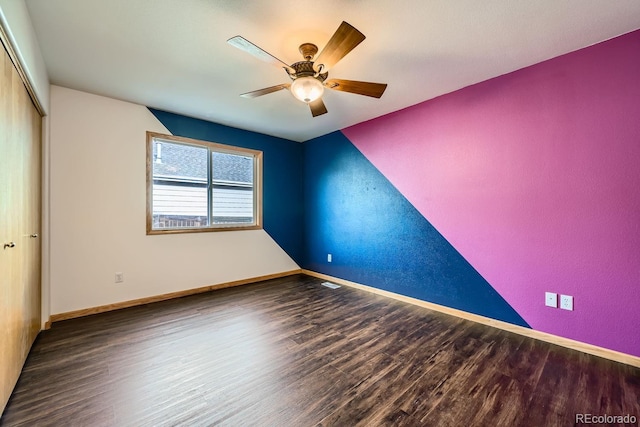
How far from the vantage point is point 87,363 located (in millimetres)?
1983

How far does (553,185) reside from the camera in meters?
2.33

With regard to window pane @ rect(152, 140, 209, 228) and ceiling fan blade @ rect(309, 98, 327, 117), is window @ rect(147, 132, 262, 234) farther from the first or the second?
ceiling fan blade @ rect(309, 98, 327, 117)

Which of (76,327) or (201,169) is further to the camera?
(201,169)

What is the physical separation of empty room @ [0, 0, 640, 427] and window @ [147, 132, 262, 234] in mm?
38

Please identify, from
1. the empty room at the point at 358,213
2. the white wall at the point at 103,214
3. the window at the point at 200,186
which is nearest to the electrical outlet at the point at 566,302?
the empty room at the point at 358,213

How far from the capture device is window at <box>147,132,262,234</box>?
11.4 ft

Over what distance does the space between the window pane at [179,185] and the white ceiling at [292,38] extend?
817 mm

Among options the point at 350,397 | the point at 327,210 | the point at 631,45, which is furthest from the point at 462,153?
the point at 350,397

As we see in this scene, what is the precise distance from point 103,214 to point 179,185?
0.92 m

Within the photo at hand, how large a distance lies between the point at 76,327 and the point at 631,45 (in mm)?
5370

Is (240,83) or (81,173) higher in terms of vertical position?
(240,83)

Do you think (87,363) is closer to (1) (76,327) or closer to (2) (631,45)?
(1) (76,327)

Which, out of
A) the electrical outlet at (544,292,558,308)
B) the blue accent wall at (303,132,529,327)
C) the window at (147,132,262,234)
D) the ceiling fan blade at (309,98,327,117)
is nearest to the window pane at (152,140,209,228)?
the window at (147,132,262,234)

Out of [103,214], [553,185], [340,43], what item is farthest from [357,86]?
[103,214]
